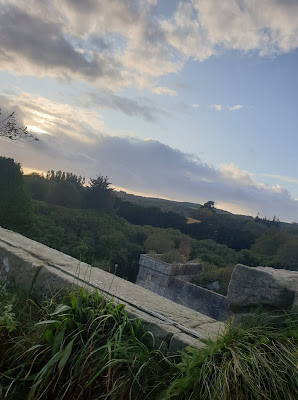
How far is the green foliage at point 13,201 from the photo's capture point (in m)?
21.0

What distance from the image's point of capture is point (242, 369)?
1.63 m

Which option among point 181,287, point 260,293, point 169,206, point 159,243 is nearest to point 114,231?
point 159,243

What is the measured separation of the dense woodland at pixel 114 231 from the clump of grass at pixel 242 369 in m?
13.0

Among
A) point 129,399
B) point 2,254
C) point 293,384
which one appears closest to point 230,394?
point 293,384

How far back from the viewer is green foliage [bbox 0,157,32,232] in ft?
69.0

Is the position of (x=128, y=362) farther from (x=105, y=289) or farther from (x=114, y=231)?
(x=114, y=231)

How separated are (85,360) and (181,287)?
60.5ft

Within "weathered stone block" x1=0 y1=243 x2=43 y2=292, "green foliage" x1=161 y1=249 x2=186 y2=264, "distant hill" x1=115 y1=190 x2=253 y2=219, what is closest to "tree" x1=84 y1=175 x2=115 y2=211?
"distant hill" x1=115 y1=190 x2=253 y2=219

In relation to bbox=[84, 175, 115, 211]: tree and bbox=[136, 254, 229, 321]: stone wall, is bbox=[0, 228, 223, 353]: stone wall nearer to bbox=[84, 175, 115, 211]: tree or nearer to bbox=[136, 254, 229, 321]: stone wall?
bbox=[136, 254, 229, 321]: stone wall

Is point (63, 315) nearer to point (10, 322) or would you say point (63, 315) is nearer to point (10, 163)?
point (10, 322)

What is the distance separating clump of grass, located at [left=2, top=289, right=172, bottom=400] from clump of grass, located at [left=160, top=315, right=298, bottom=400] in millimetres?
191

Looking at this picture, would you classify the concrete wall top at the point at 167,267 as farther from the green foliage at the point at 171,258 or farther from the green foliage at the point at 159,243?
the green foliage at the point at 159,243

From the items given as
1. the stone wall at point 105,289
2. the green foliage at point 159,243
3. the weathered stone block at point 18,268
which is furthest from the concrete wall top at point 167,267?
the weathered stone block at point 18,268

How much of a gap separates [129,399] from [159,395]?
16cm
